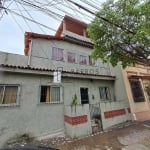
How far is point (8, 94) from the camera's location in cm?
677

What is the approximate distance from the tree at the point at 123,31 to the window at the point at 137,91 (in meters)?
3.64

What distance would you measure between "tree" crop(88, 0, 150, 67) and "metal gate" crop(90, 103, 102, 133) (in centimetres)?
332

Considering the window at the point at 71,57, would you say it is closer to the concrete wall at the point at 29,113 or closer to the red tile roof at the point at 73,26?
the red tile roof at the point at 73,26

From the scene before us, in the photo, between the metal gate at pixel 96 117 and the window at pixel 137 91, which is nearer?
the metal gate at pixel 96 117

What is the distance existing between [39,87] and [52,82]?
899 mm

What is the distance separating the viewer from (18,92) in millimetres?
6992

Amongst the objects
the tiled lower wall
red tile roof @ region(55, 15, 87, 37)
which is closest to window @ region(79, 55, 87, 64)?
red tile roof @ region(55, 15, 87, 37)

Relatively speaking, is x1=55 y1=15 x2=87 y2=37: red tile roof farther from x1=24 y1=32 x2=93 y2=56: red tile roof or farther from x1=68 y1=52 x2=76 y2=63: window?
x1=68 y1=52 x2=76 y2=63: window

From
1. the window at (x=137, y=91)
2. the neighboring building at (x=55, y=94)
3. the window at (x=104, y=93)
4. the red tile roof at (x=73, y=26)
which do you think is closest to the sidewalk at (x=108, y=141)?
the neighboring building at (x=55, y=94)

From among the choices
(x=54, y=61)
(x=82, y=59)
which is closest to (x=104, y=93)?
(x=82, y=59)

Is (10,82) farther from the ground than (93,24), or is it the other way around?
(93,24)

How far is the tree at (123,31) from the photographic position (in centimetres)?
700

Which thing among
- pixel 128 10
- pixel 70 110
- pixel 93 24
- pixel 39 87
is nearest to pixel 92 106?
pixel 70 110

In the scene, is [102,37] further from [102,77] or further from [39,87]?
[39,87]
